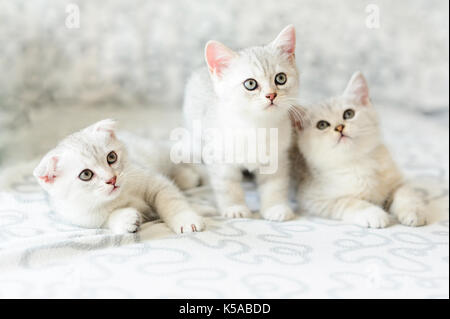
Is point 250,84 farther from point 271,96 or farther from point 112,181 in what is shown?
point 112,181

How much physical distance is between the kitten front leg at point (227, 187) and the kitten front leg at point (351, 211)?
0.23 meters

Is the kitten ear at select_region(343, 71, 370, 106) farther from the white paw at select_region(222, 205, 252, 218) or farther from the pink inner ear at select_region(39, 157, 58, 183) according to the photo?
the pink inner ear at select_region(39, 157, 58, 183)

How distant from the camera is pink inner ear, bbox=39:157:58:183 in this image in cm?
148

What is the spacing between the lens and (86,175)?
59.4 inches

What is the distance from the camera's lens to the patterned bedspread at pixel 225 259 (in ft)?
4.06

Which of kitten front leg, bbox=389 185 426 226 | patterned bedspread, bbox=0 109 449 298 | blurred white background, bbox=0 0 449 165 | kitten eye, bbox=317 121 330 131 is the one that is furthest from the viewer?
blurred white background, bbox=0 0 449 165

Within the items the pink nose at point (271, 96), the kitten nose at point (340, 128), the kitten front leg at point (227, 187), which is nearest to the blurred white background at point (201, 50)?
the kitten front leg at point (227, 187)

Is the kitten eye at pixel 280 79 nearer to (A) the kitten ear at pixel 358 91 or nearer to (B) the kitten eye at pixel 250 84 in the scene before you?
(B) the kitten eye at pixel 250 84

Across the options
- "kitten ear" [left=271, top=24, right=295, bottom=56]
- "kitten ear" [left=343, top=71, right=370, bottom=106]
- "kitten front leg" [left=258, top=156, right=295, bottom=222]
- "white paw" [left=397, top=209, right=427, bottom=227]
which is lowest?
"white paw" [left=397, top=209, right=427, bottom=227]

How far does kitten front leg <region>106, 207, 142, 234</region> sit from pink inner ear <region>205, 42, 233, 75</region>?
510mm

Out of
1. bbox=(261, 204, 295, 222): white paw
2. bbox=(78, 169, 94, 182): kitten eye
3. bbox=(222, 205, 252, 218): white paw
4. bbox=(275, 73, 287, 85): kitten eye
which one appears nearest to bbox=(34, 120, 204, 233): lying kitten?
bbox=(78, 169, 94, 182): kitten eye

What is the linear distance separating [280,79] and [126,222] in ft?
2.09

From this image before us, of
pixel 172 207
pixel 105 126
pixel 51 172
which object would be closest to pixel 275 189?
pixel 172 207

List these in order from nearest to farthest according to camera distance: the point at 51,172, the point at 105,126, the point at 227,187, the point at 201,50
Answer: the point at 51,172 < the point at 105,126 < the point at 227,187 < the point at 201,50
